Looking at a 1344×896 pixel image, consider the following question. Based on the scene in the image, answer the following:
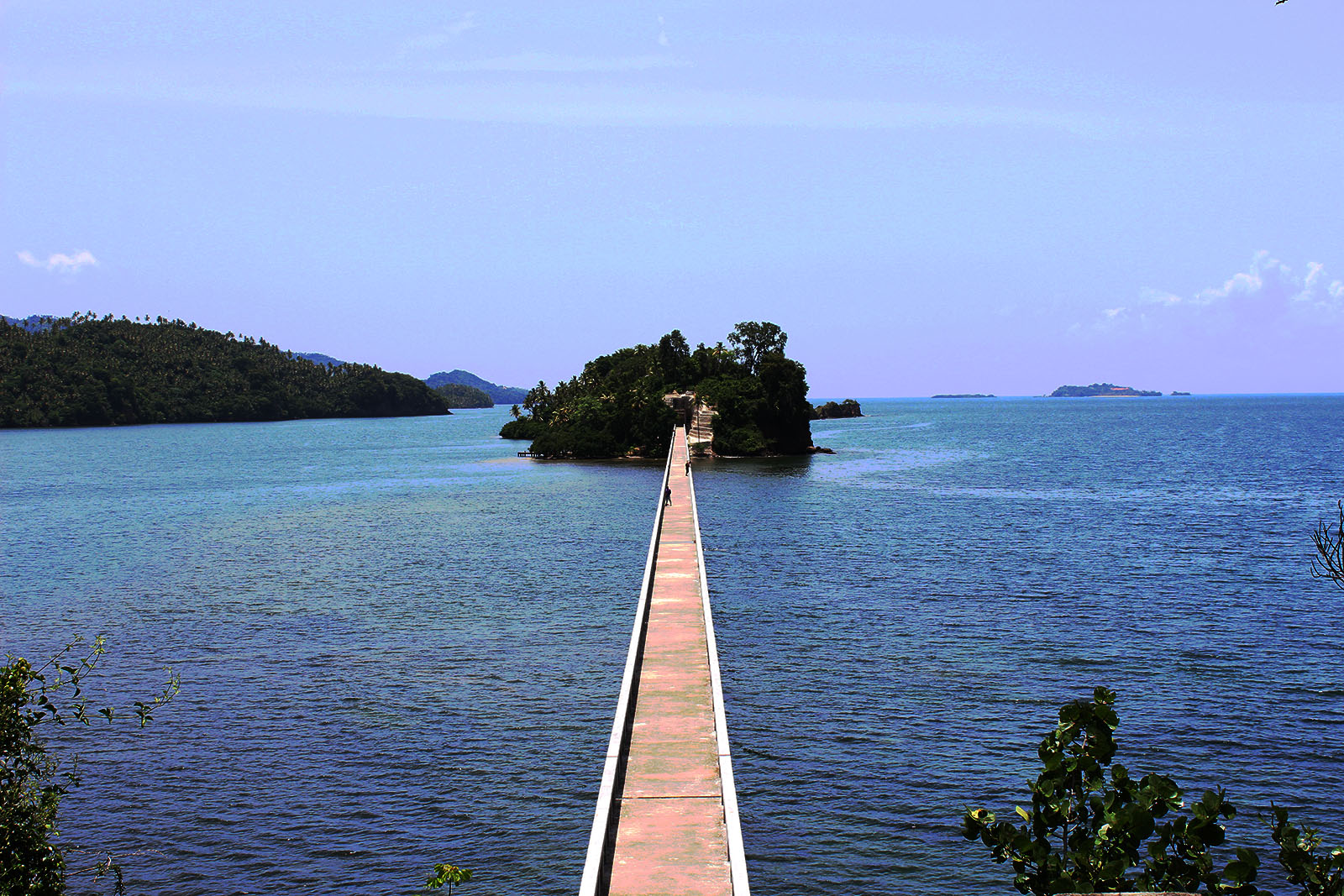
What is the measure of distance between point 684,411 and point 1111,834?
296 feet

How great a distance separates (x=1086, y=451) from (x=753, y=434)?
37.9m

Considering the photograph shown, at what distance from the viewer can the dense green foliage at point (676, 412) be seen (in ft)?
310

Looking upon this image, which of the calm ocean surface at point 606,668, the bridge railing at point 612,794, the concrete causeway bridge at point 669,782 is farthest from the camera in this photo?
the calm ocean surface at point 606,668

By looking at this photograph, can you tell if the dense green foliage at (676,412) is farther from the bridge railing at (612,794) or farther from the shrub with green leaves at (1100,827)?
the shrub with green leaves at (1100,827)

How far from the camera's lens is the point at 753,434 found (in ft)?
312

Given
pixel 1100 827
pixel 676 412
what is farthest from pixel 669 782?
pixel 676 412

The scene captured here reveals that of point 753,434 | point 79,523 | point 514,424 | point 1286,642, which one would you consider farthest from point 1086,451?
point 79,523

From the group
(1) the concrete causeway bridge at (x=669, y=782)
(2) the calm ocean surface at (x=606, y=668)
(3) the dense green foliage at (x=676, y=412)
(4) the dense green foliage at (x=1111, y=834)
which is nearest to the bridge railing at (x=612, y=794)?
(1) the concrete causeway bridge at (x=669, y=782)

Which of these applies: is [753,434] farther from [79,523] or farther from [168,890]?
[168,890]

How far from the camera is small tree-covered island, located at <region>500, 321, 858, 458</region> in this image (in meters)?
94.6

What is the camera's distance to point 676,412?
3777 inches

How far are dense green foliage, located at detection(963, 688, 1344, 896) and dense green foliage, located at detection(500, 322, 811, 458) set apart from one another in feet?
273

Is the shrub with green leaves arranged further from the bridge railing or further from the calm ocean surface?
the calm ocean surface

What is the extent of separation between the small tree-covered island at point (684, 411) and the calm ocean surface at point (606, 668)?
36.8 meters
